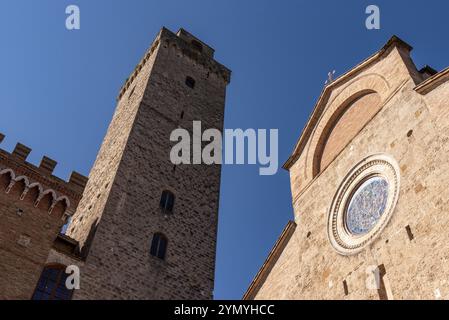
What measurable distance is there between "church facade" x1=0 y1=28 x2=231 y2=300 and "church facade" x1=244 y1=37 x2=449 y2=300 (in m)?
3.20

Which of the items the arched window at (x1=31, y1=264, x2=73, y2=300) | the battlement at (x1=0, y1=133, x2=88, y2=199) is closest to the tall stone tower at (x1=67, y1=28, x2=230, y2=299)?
the arched window at (x1=31, y1=264, x2=73, y2=300)

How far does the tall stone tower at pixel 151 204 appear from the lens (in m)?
14.9

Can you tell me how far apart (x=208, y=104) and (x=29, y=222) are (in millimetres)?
13061

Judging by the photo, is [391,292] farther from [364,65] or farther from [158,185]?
[158,185]

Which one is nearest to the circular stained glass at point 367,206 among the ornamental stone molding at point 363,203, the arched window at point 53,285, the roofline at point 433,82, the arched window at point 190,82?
the ornamental stone molding at point 363,203

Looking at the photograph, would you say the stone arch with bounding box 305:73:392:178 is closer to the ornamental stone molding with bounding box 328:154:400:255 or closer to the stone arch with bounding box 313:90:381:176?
the stone arch with bounding box 313:90:381:176

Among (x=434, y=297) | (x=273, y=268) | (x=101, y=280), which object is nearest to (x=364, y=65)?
(x=273, y=268)

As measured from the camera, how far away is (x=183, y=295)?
51.1 feet

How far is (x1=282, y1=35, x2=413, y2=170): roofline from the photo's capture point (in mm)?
14005

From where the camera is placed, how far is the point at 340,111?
1599 centimetres

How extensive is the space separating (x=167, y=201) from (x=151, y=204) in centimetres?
89

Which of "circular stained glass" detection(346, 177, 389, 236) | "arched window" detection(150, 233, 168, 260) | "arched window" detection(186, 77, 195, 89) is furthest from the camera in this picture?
"arched window" detection(186, 77, 195, 89)

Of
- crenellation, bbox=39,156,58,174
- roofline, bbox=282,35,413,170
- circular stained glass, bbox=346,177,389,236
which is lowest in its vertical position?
circular stained glass, bbox=346,177,389,236
